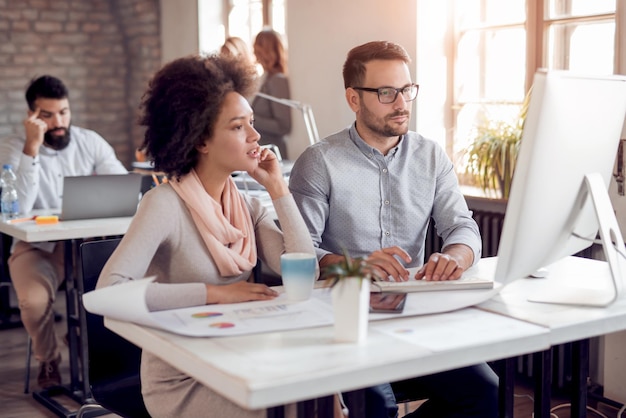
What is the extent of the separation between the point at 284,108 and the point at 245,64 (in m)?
3.00

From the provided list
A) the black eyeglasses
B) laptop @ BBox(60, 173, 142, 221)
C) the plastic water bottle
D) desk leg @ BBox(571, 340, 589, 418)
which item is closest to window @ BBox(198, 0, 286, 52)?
the plastic water bottle

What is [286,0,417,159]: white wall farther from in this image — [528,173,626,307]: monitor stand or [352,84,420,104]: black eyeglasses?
[528,173,626,307]: monitor stand

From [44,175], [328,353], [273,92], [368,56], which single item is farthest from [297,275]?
[273,92]

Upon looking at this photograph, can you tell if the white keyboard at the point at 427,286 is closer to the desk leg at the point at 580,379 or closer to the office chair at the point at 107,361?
the desk leg at the point at 580,379

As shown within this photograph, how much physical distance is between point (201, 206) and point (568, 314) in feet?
2.65

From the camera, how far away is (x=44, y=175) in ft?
12.8

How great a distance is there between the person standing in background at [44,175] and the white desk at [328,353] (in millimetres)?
1957

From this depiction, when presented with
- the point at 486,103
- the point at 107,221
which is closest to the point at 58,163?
the point at 107,221

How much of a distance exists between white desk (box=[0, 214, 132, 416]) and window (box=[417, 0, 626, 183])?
1.60 metres

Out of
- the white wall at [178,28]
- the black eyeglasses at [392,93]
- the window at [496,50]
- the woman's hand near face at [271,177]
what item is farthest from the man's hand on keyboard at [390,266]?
the white wall at [178,28]

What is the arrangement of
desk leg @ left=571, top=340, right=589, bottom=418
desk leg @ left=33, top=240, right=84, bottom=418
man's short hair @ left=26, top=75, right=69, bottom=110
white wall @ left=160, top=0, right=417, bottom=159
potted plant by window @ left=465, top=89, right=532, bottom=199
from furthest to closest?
white wall @ left=160, top=0, right=417, bottom=159 → man's short hair @ left=26, top=75, right=69, bottom=110 → potted plant by window @ left=465, top=89, right=532, bottom=199 → desk leg @ left=33, top=240, right=84, bottom=418 → desk leg @ left=571, top=340, right=589, bottom=418

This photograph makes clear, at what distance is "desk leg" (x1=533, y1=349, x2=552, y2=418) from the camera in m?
1.85

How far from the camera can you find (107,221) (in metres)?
3.25

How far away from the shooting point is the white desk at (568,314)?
1.61m
